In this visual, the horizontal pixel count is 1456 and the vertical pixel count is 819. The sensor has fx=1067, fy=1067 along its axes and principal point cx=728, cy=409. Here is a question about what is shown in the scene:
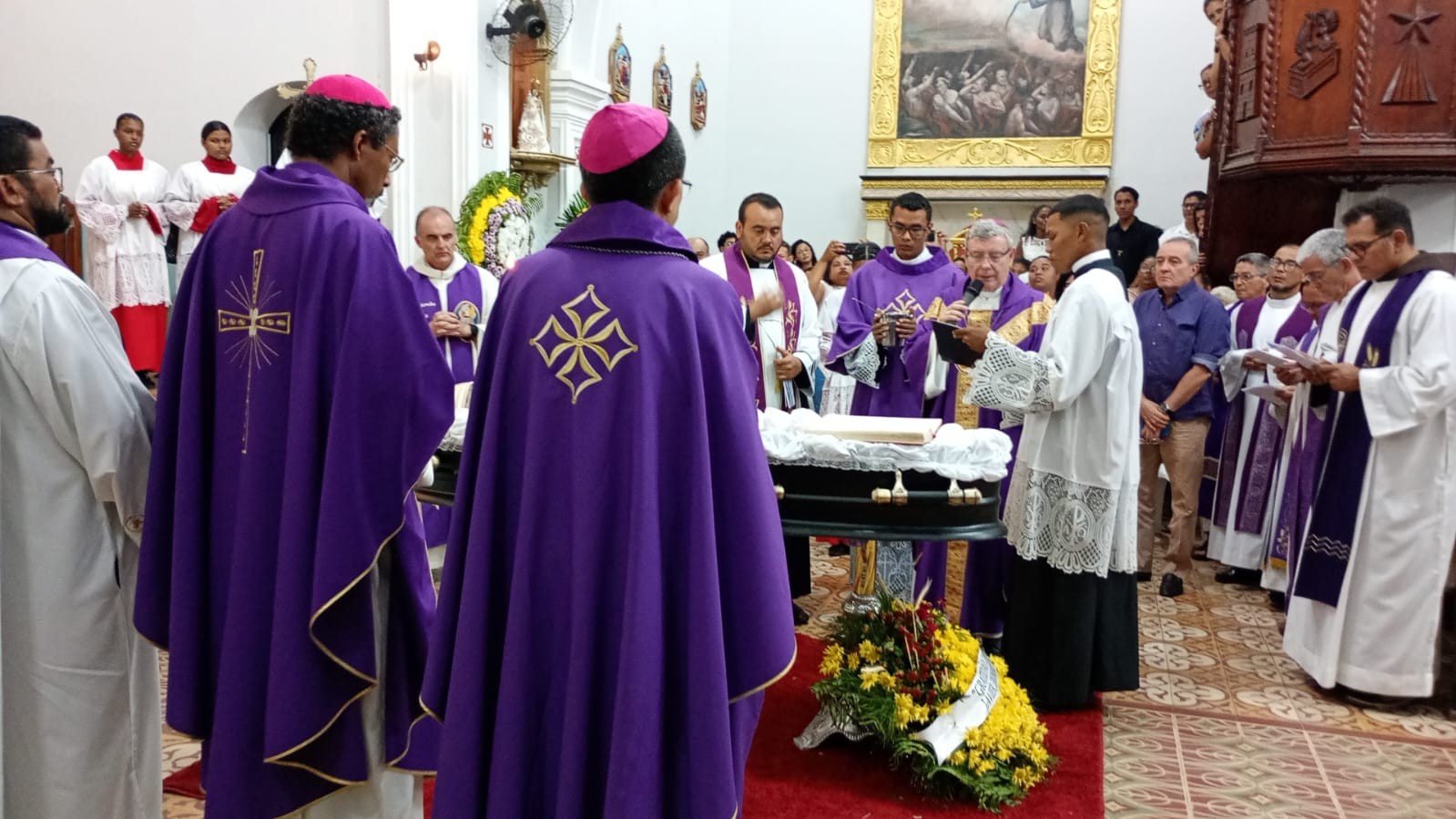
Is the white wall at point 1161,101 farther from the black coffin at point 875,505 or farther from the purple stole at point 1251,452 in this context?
the black coffin at point 875,505

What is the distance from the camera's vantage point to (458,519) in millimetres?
2260

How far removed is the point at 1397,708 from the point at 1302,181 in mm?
3500

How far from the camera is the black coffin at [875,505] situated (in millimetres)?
3230

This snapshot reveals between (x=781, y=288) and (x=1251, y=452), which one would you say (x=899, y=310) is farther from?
(x=1251, y=452)

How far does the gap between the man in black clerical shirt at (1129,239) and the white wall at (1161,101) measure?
2225 millimetres

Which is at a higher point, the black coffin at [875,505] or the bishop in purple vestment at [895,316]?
the bishop in purple vestment at [895,316]

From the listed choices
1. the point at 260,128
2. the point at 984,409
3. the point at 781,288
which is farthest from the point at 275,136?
the point at 984,409

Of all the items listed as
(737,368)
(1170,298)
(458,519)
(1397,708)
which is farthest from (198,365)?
(1170,298)

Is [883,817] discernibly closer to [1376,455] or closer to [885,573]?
[885,573]

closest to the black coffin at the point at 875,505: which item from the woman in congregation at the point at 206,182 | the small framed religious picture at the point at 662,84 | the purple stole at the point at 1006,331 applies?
the purple stole at the point at 1006,331

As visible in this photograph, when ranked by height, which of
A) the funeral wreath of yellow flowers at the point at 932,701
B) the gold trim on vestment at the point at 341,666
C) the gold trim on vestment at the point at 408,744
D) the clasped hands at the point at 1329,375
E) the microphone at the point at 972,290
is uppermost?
the microphone at the point at 972,290

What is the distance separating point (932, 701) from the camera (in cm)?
342

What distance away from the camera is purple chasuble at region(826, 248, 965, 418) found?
199 inches

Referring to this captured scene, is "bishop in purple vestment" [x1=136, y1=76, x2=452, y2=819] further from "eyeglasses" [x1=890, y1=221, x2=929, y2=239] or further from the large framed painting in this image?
the large framed painting
